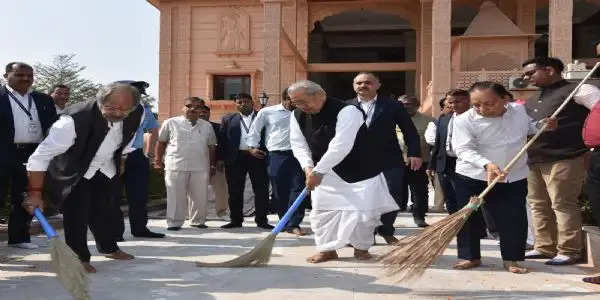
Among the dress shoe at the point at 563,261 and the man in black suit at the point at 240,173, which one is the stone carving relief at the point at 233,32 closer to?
the man in black suit at the point at 240,173

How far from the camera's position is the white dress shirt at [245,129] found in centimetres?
690

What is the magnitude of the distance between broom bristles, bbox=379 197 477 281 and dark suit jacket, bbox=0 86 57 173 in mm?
3317

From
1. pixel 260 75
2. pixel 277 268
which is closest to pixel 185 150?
pixel 277 268

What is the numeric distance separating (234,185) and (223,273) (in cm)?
276

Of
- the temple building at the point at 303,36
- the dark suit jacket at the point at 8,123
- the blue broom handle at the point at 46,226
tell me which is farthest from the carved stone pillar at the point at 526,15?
the blue broom handle at the point at 46,226

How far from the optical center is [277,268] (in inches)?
173

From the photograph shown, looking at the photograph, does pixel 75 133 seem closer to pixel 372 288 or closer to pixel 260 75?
pixel 372 288

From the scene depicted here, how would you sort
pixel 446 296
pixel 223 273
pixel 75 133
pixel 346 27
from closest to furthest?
pixel 446 296 < pixel 75 133 < pixel 223 273 < pixel 346 27

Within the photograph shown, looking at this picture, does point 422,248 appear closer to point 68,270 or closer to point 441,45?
point 68,270

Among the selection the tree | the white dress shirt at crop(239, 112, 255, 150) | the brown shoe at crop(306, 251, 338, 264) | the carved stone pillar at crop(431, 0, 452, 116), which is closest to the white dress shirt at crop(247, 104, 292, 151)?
the white dress shirt at crop(239, 112, 255, 150)

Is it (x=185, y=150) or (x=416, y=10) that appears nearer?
(x=185, y=150)

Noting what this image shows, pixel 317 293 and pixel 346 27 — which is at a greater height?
pixel 346 27

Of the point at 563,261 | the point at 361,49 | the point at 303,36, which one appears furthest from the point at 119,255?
the point at 361,49

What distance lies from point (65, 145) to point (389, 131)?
2.90 m
